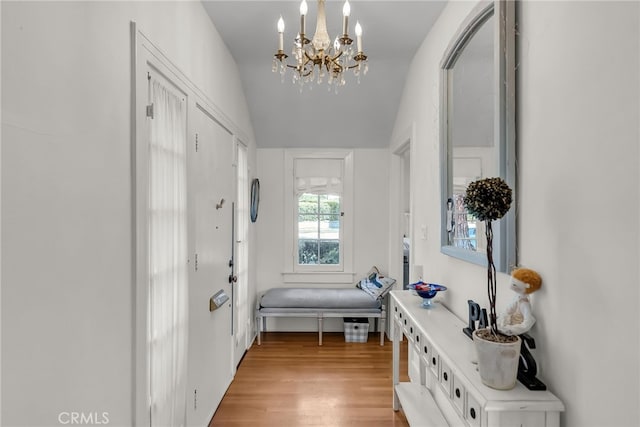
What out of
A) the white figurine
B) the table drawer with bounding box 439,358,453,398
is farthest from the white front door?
the white figurine

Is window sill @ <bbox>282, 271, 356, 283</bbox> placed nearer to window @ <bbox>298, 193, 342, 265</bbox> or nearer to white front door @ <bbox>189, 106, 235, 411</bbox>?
window @ <bbox>298, 193, 342, 265</bbox>

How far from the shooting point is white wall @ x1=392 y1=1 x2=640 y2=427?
2.93 feet

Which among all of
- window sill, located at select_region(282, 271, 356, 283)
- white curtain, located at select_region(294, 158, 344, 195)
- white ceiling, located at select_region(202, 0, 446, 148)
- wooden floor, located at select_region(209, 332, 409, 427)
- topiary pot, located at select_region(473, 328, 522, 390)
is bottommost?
wooden floor, located at select_region(209, 332, 409, 427)

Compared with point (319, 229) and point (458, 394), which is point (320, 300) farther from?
point (458, 394)

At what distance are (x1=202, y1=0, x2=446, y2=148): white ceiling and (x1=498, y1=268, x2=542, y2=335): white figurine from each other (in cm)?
199

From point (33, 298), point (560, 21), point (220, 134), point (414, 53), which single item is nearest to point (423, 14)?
point (414, 53)

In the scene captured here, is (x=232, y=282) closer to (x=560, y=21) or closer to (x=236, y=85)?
(x=236, y=85)

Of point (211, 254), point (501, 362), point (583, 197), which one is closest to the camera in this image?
point (583, 197)

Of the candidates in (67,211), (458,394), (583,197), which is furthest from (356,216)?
(67,211)

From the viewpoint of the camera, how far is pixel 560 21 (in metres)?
1.14

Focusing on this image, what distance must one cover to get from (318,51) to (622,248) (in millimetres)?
1619

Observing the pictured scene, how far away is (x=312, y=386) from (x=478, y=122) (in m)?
2.45

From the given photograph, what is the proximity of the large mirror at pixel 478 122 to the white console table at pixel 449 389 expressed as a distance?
39 centimetres

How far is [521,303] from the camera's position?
125 cm
